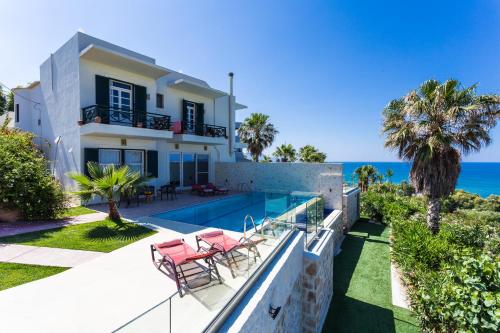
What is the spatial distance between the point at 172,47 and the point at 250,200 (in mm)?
11707

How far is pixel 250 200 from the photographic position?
1575 centimetres

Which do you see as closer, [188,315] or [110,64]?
[188,315]

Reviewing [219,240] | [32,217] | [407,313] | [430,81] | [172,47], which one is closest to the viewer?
[219,240]

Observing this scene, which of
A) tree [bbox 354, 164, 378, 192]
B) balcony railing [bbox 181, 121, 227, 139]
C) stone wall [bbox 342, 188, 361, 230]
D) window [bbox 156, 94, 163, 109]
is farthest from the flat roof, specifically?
tree [bbox 354, 164, 378, 192]

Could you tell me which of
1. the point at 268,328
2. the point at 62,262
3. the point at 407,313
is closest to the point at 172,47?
the point at 62,262

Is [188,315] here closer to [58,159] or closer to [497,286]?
[497,286]

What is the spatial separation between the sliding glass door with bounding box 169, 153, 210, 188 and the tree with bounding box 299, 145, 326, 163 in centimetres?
1511

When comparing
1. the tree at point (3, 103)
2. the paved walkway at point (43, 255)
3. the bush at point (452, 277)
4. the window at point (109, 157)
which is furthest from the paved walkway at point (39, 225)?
the tree at point (3, 103)

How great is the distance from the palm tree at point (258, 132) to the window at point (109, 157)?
14664 mm

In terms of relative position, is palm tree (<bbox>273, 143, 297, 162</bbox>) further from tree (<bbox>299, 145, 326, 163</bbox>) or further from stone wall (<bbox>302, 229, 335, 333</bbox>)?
stone wall (<bbox>302, 229, 335, 333</bbox>)

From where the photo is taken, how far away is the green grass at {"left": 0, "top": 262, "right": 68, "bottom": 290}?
4.47 m

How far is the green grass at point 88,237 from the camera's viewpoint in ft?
21.2

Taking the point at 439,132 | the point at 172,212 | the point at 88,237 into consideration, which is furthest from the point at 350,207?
the point at 88,237

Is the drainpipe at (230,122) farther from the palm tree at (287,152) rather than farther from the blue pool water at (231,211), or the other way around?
the palm tree at (287,152)
